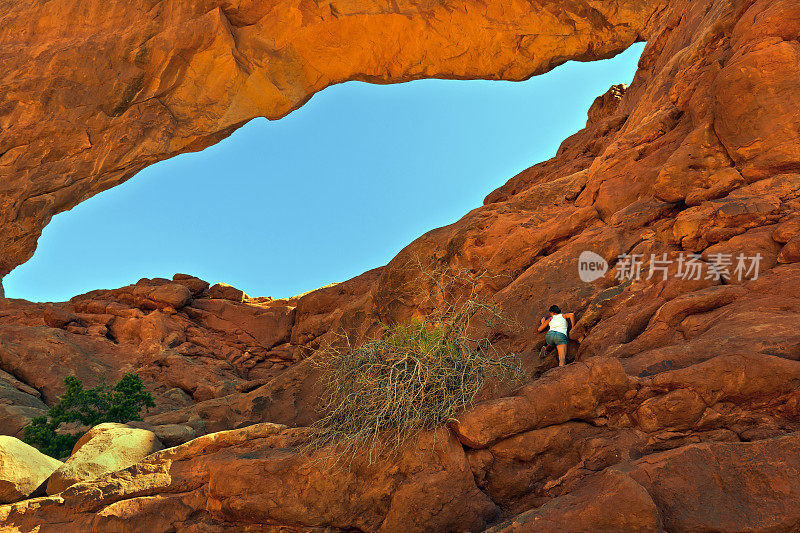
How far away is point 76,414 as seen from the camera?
10938mm

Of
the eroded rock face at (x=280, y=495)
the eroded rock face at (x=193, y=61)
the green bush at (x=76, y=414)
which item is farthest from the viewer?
the eroded rock face at (x=193, y=61)

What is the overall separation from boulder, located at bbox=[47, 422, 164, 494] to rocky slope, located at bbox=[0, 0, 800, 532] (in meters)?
0.39

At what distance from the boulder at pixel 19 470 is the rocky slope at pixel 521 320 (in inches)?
9.5

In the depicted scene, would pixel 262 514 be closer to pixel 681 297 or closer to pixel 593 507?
pixel 593 507

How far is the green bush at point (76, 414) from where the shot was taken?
9688mm

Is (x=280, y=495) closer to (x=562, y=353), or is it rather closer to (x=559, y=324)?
(x=562, y=353)

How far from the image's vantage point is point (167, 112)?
19.7 m

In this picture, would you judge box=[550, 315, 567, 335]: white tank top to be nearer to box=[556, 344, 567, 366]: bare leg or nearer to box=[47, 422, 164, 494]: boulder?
box=[556, 344, 567, 366]: bare leg

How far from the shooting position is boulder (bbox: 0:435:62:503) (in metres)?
6.15

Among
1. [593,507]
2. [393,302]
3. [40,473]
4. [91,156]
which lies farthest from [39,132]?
[593,507]

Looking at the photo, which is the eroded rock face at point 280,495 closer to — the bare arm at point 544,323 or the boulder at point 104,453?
the boulder at point 104,453

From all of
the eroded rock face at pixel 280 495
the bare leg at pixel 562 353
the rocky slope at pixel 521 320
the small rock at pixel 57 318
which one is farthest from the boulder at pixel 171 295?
the bare leg at pixel 562 353

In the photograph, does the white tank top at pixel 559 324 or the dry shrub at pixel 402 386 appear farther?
the white tank top at pixel 559 324

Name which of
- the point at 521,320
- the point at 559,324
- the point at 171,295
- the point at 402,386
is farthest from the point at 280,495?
the point at 171,295
